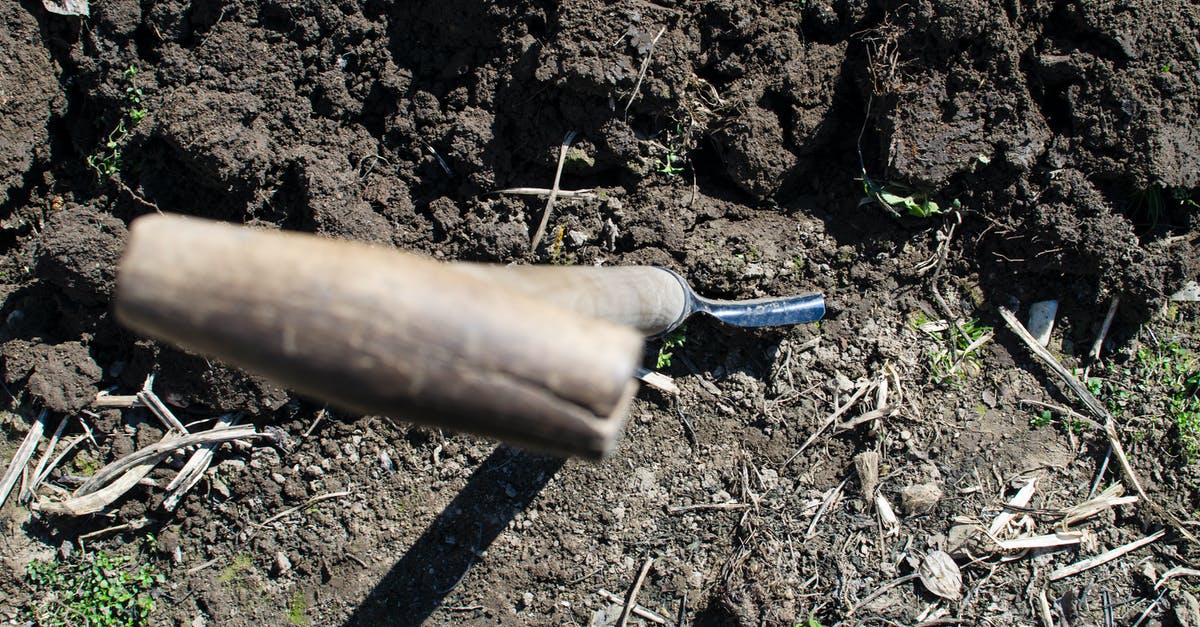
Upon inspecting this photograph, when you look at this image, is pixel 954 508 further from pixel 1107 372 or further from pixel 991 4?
pixel 991 4

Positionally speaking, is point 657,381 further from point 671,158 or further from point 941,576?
point 941,576

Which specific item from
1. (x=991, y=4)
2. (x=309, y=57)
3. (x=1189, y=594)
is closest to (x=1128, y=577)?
(x=1189, y=594)

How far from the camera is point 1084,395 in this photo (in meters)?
3.23

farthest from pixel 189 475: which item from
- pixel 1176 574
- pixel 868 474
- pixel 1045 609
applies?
pixel 1176 574

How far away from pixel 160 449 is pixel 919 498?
3.29m

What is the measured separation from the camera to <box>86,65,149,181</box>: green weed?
3.07m

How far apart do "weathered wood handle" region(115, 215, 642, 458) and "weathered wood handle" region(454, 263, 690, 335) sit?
0.52ft

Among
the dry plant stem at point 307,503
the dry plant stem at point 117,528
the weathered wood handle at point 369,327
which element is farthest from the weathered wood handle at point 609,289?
the dry plant stem at point 117,528

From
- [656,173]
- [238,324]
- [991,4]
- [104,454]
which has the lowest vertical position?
[104,454]

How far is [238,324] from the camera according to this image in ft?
3.81

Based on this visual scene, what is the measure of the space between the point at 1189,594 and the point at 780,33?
3.03 metres

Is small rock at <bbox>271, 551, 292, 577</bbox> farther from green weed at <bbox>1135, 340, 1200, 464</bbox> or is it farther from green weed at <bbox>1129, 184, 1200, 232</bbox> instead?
green weed at <bbox>1129, 184, 1200, 232</bbox>

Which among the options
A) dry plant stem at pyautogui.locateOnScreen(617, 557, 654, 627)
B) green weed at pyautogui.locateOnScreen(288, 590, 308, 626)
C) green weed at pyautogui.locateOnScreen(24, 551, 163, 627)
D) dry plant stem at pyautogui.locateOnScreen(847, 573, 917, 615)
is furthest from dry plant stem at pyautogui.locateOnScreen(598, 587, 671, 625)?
green weed at pyautogui.locateOnScreen(24, 551, 163, 627)

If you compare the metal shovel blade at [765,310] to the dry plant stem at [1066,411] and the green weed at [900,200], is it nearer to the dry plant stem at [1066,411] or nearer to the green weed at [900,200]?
the green weed at [900,200]
